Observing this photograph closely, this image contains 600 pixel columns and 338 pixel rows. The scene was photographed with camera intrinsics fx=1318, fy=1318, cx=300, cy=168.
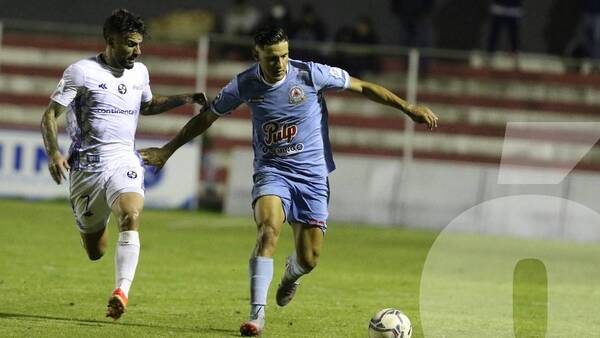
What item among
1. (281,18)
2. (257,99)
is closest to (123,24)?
(257,99)

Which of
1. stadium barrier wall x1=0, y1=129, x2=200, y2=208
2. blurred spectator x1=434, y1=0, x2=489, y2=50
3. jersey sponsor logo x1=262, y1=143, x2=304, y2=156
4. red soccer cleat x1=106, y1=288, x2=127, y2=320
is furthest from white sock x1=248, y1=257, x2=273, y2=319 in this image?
blurred spectator x1=434, y1=0, x2=489, y2=50

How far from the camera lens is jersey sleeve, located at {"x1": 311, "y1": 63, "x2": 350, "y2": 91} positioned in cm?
1034

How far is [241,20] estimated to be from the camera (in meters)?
24.8

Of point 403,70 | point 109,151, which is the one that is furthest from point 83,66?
point 403,70

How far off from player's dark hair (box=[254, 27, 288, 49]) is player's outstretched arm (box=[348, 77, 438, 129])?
80 centimetres

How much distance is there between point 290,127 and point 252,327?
1.75 m

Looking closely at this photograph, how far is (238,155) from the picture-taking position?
2231cm

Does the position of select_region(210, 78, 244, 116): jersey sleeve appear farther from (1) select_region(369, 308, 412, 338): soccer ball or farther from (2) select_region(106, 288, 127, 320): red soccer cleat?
(1) select_region(369, 308, 412, 338): soccer ball

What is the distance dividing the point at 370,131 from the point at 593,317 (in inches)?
483

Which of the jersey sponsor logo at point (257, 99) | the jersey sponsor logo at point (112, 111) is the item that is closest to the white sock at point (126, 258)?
the jersey sponsor logo at point (112, 111)

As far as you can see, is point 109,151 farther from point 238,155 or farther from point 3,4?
point 3,4

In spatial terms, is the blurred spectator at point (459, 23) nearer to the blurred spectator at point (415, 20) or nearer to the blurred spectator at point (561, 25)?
the blurred spectator at point (561, 25)

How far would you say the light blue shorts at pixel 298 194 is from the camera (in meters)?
10.1

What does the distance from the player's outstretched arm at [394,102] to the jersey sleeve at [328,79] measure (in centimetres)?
7
